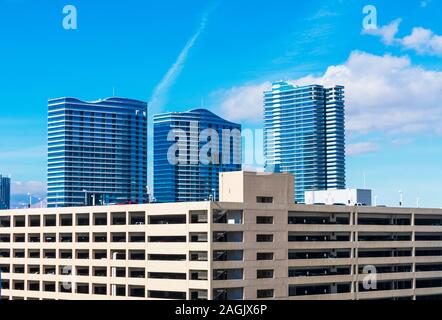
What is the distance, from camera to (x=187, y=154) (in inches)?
6102

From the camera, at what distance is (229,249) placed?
194 ft

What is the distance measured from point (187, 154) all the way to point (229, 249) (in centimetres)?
9671

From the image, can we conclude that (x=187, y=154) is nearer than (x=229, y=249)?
No

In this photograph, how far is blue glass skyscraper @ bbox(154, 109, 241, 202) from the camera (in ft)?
491

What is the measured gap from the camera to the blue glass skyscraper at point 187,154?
150 meters

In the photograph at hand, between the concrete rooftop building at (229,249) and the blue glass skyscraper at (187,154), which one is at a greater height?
the blue glass skyscraper at (187,154)

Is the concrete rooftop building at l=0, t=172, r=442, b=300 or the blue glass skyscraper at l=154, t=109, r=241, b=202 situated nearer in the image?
the concrete rooftop building at l=0, t=172, r=442, b=300

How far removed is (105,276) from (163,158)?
101 m

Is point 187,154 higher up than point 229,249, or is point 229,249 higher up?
point 187,154

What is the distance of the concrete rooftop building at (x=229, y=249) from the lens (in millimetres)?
59156

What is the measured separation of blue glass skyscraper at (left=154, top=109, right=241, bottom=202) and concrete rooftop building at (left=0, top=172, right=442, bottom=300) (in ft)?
206

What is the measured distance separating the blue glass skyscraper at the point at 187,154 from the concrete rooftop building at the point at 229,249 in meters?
62.7

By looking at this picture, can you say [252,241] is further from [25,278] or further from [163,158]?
[163,158]

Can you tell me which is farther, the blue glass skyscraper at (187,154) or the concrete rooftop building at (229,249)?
the blue glass skyscraper at (187,154)
